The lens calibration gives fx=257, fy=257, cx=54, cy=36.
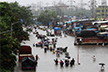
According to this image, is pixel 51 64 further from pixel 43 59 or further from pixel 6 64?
pixel 6 64

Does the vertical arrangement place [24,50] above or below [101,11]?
above

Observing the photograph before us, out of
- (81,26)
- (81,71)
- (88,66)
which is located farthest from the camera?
(81,26)

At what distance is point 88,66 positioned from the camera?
2430 centimetres

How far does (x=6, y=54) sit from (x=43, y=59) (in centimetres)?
803

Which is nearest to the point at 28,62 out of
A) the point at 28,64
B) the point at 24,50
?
the point at 28,64

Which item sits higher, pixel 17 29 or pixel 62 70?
pixel 17 29

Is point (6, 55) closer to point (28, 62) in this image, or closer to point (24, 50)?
point (28, 62)

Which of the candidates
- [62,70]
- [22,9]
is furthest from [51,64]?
[22,9]

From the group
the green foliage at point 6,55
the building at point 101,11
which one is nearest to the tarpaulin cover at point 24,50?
the green foliage at point 6,55

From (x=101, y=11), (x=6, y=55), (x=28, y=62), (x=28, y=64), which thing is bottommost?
(x=101, y=11)

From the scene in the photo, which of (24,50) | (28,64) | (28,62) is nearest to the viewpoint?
(28,62)

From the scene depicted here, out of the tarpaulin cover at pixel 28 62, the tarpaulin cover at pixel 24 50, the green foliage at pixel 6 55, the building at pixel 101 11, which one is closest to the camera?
the green foliage at pixel 6 55

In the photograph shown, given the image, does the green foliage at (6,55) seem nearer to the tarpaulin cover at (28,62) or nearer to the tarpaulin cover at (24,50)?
the tarpaulin cover at (28,62)

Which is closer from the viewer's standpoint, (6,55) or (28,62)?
(6,55)
